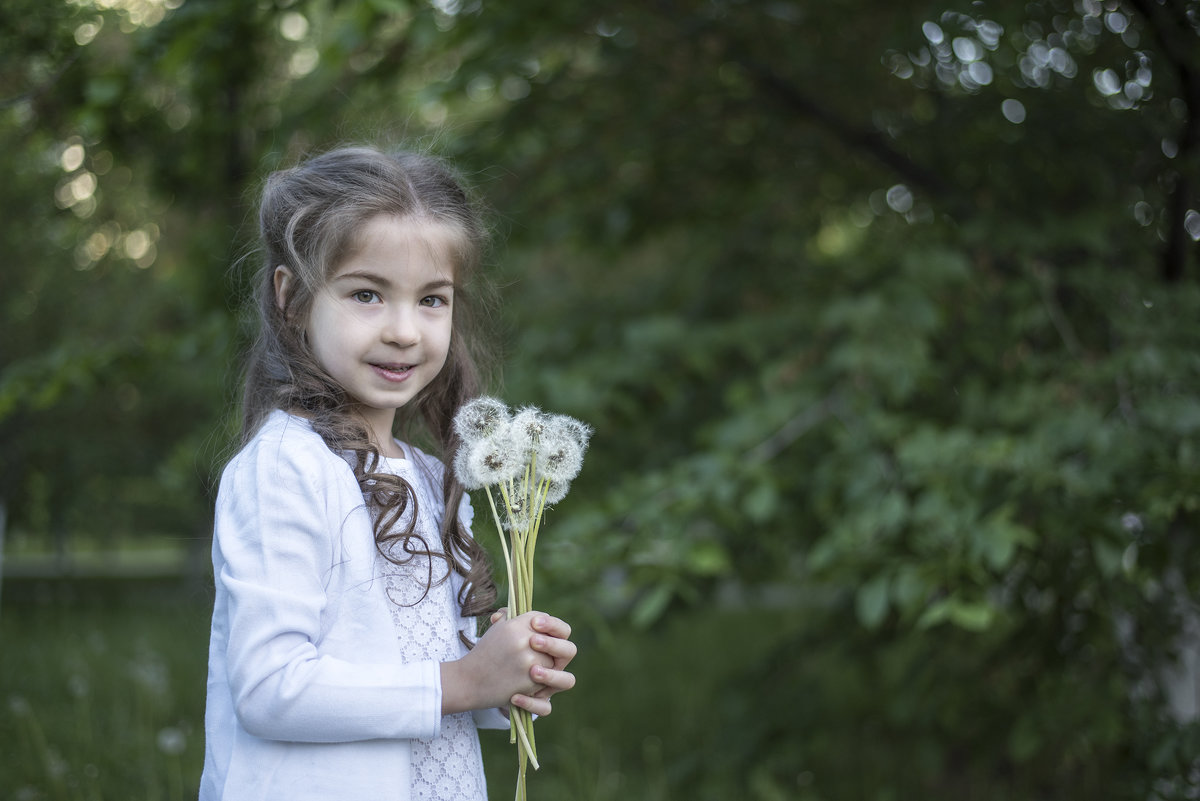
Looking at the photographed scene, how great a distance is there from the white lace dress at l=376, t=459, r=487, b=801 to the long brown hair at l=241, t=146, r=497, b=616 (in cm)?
2

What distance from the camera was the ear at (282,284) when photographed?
142 centimetres

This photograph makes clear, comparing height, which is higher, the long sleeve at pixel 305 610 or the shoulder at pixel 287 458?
the shoulder at pixel 287 458

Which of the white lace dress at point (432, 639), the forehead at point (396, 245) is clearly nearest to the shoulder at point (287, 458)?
the white lace dress at point (432, 639)

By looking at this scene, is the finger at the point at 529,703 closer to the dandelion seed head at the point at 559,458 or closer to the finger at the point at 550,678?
the finger at the point at 550,678

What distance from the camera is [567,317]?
388cm

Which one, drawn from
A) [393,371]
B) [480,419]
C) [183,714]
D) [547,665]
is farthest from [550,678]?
[183,714]

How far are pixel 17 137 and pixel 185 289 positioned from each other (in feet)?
2.59

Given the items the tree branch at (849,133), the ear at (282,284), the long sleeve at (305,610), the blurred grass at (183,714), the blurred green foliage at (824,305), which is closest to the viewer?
the long sleeve at (305,610)

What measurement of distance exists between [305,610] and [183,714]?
150 inches

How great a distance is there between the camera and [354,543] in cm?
127

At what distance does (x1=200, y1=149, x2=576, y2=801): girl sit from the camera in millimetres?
1189

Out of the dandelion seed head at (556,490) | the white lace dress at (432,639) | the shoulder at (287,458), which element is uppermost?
the shoulder at (287,458)

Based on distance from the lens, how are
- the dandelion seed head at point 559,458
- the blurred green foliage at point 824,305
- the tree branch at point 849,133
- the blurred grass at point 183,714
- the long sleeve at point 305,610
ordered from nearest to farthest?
the long sleeve at point 305,610 < the dandelion seed head at point 559,458 < the blurred green foliage at point 824,305 < the blurred grass at point 183,714 < the tree branch at point 849,133

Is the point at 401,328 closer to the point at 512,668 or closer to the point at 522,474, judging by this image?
the point at 522,474
